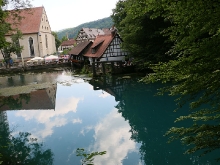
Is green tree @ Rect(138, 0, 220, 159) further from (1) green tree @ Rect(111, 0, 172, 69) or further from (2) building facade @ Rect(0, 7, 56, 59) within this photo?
(2) building facade @ Rect(0, 7, 56, 59)

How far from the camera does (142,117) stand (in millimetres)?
11797

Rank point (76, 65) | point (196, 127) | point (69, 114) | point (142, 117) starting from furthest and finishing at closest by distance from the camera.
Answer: point (76, 65) < point (69, 114) < point (142, 117) < point (196, 127)

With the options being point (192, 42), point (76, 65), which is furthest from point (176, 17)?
point (76, 65)

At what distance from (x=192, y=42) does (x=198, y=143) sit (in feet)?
5.94

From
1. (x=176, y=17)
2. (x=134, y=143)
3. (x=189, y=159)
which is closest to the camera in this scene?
(x=176, y=17)

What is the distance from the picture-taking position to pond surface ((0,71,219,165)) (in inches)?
303

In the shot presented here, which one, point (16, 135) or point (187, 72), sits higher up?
point (187, 72)

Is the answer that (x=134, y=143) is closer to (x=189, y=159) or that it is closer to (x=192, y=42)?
(x=189, y=159)

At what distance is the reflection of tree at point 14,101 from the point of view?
15405 mm

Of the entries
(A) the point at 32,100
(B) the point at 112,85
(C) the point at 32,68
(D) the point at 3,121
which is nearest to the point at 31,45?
(C) the point at 32,68

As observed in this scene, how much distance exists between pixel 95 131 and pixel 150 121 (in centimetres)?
297

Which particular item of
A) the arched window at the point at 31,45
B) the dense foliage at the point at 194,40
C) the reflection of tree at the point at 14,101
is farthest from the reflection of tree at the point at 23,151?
the arched window at the point at 31,45

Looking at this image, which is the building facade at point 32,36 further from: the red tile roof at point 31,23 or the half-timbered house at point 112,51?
the half-timbered house at point 112,51

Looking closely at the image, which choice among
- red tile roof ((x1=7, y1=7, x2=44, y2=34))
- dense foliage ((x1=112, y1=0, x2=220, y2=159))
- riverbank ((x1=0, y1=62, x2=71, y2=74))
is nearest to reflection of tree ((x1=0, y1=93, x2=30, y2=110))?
dense foliage ((x1=112, y1=0, x2=220, y2=159))
